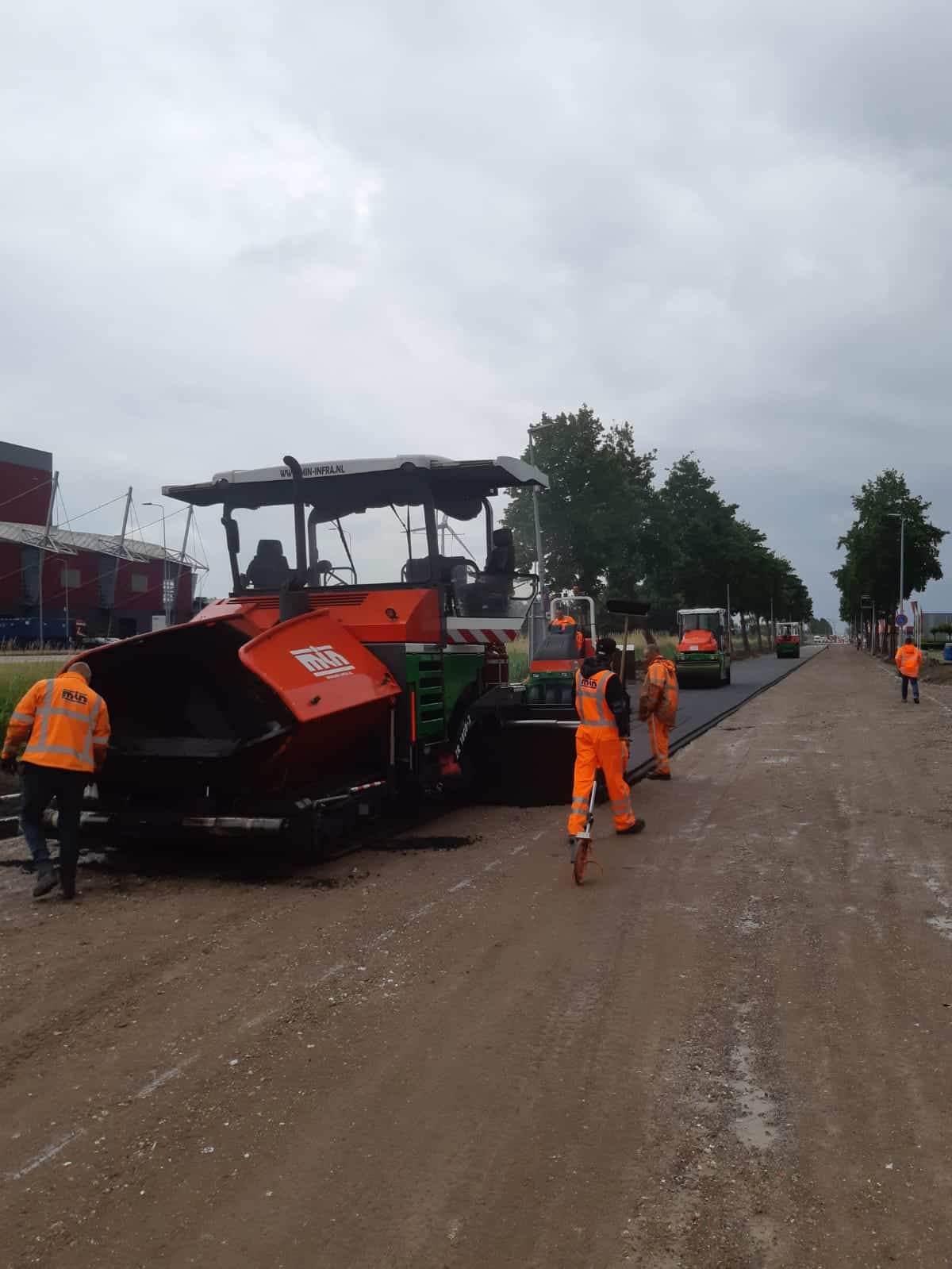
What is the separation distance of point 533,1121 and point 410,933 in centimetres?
220

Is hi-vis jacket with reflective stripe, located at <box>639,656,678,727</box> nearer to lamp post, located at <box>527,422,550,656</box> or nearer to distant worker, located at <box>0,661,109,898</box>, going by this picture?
lamp post, located at <box>527,422,550,656</box>

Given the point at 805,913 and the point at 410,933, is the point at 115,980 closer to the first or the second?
the point at 410,933

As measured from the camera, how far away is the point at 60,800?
6.44 m

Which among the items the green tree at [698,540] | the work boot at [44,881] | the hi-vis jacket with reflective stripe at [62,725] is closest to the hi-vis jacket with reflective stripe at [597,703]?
the hi-vis jacket with reflective stripe at [62,725]

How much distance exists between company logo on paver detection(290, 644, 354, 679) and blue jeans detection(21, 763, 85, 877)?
154 centimetres

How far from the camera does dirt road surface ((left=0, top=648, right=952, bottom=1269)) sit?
2.89m

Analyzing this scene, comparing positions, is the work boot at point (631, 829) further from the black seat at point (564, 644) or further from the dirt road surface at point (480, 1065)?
the black seat at point (564, 644)

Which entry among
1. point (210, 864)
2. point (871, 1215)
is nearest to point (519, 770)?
point (210, 864)

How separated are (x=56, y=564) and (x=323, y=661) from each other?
40.4 meters

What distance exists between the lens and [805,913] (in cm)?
599

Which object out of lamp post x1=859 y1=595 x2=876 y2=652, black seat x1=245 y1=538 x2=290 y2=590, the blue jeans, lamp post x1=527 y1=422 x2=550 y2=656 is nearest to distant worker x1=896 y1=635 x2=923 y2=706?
lamp post x1=527 y1=422 x2=550 y2=656

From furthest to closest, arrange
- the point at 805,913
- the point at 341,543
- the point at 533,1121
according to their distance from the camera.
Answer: the point at 341,543
the point at 805,913
the point at 533,1121

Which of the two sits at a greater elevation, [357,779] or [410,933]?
[357,779]

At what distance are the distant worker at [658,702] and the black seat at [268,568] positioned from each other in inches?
174
